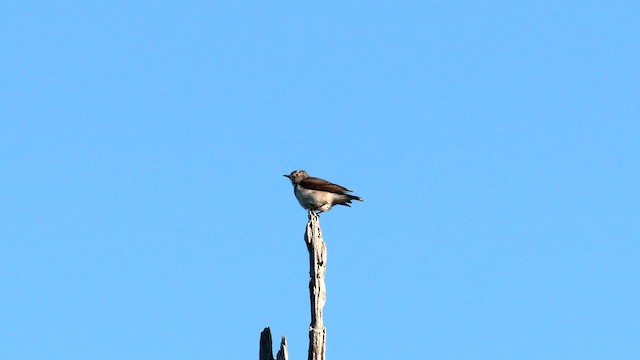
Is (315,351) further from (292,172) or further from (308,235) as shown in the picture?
(292,172)

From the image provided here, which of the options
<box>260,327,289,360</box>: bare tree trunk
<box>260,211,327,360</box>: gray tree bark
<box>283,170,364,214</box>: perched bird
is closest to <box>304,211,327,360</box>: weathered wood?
<box>260,211,327,360</box>: gray tree bark

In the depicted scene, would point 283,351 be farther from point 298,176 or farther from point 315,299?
point 298,176

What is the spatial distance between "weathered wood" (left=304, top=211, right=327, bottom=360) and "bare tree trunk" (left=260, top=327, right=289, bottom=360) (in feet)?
1.97

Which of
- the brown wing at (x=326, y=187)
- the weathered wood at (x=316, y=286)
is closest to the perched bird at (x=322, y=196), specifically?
the brown wing at (x=326, y=187)

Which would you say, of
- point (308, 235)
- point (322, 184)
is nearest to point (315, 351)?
point (308, 235)

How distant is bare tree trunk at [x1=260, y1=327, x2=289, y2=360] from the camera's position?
13727mm

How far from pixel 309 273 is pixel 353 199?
767cm

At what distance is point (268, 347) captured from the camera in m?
13.9

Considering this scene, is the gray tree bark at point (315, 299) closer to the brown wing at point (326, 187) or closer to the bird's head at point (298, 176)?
the brown wing at point (326, 187)

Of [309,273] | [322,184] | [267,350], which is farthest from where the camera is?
[322,184]

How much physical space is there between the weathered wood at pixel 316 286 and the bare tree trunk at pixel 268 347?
0.60 metres

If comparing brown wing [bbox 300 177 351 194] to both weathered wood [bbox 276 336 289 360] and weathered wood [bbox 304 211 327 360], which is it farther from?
weathered wood [bbox 276 336 289 360]

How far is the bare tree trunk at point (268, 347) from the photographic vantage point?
540 inches

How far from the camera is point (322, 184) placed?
73.5 feet
